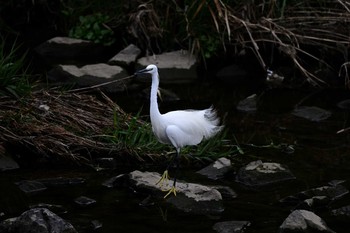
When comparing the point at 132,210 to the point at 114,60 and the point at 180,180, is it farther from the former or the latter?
the point at 114,60

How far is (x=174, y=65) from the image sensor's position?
1049 centimetres

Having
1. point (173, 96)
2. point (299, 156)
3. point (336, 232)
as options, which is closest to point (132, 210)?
point (336, 232)

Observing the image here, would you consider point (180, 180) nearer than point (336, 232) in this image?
No

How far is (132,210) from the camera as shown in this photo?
5.93 metres

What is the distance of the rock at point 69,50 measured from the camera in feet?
37.7

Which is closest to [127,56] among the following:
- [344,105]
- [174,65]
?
[174,65]

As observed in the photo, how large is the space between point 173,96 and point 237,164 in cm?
251

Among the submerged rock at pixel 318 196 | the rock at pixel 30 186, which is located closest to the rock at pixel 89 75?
the rock at pixel 30 186

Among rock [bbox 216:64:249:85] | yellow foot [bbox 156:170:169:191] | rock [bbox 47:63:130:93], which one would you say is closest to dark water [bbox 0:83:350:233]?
yellow foot [bbox 156:170:169:191]

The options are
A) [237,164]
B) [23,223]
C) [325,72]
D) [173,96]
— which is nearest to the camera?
[23,223]

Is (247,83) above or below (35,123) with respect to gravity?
below

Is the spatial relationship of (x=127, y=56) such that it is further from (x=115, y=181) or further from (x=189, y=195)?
(x=189, y=195)

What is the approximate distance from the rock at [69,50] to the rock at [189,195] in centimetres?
536

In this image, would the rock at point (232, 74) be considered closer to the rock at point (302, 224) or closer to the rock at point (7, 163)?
the rock at point (7, 163)
